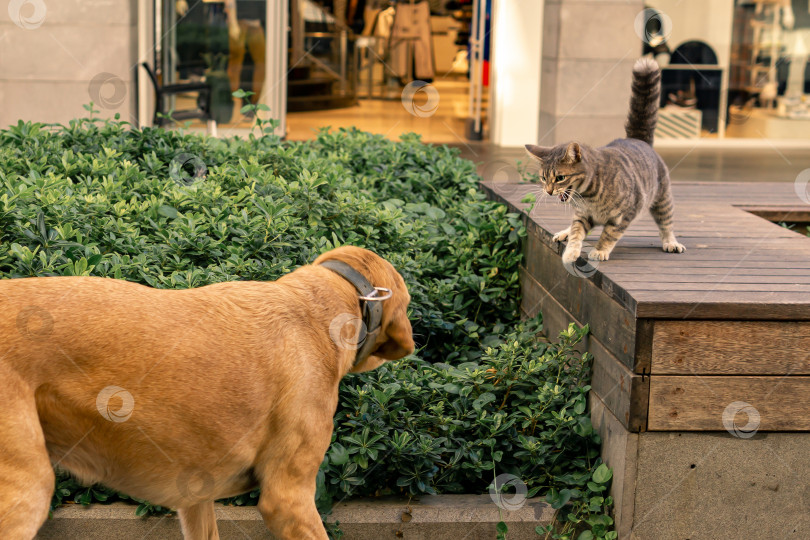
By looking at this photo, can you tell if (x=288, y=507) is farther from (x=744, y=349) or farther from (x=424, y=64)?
(x=424, y=64)

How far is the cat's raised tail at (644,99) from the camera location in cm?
487

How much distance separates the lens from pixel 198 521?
10.6ft

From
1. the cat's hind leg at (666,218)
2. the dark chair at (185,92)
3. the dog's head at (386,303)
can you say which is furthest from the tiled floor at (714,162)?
the dog's head at (386,303)

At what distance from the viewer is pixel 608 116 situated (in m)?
11.8

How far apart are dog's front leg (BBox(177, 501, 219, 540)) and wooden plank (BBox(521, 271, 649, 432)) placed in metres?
1.65

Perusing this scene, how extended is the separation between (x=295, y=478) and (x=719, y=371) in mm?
1793

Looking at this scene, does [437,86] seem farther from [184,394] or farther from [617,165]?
[184,394]

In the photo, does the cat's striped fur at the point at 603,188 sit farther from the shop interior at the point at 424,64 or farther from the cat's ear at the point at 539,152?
the shop interior at the point at 424,64

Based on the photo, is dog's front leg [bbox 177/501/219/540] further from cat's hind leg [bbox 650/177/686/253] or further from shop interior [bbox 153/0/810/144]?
shop interior [bbox 153/0/810/144]

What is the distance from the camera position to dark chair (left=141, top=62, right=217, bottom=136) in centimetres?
1106

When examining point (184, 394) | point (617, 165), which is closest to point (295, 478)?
point (184, 394)

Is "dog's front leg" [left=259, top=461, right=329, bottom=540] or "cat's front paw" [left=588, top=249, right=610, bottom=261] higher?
"cat's front paw" [left=588, top=249, right=610, bottom=261]

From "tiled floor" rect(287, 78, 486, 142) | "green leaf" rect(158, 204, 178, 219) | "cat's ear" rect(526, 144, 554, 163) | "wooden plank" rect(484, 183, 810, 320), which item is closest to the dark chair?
"tiled floor" rect(287, 78, 486, 142)

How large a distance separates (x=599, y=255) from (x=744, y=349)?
39.4 inches
